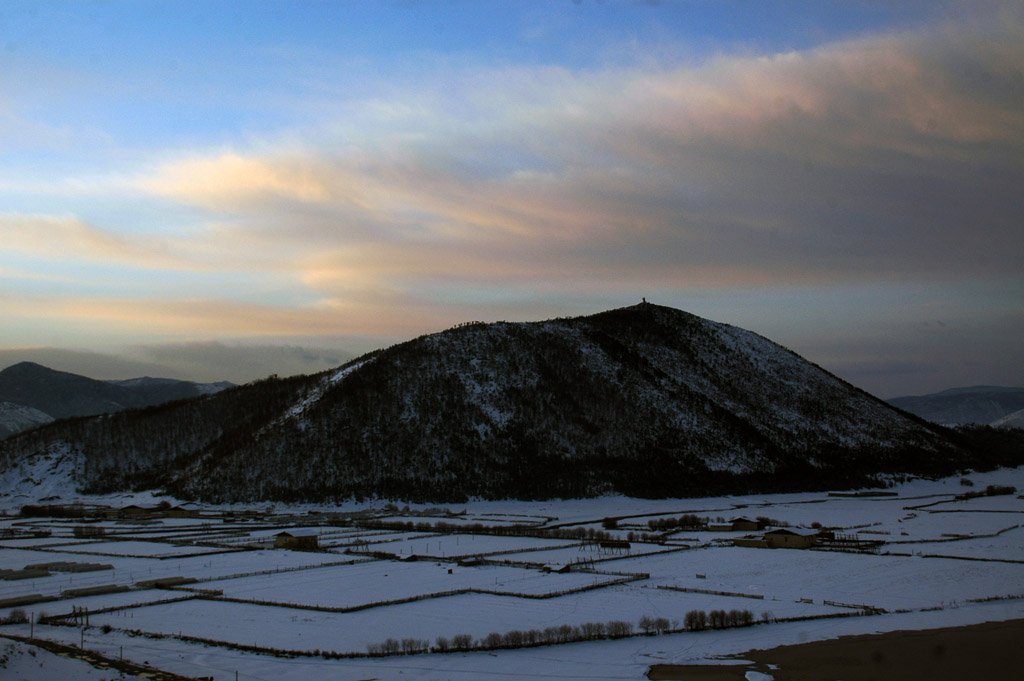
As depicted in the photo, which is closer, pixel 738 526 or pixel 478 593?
pixel 478 593

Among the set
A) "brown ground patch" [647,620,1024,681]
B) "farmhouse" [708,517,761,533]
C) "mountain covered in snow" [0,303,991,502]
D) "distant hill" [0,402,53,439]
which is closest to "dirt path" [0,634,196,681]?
"brown ground patch" [647,620,1024,681]

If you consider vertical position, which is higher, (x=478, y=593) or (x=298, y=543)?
(x=298, y=543)

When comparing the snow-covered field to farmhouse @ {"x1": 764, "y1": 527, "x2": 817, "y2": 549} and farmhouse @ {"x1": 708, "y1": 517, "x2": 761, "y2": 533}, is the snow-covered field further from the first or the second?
farmhouse @ {"x1": 708, "y1": 517, "x2": 761, "y2": 533}

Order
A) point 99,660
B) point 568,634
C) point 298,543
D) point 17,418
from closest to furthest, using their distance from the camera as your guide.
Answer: point 99,660
point 568,634
point 298,543
point 17,418

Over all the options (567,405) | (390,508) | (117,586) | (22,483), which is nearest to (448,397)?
(567,405)

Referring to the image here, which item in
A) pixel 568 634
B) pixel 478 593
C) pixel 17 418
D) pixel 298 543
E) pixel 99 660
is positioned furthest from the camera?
pixel 17 418

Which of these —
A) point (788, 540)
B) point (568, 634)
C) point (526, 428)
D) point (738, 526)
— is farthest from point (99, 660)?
point (526, 428)

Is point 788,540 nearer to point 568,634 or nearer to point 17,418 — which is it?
point 568,634
